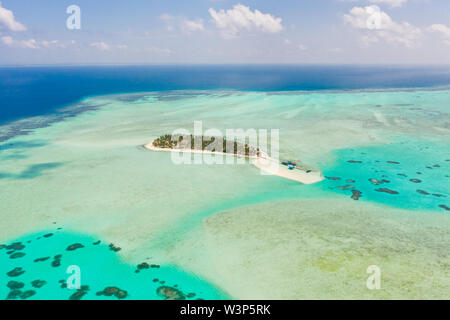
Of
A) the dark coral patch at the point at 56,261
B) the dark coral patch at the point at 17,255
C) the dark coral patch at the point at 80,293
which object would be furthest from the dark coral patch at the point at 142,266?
the dark coral patch at the point at 17,255

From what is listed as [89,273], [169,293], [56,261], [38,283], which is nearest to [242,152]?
[169,293]

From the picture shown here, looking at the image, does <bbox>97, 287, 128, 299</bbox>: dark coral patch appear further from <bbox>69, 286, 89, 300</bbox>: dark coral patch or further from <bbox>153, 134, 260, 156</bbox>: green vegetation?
<bbox>153, 134, 260, 156</bbox>: green vegetation

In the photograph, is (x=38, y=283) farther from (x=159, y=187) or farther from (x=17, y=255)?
(x=159, y=187)

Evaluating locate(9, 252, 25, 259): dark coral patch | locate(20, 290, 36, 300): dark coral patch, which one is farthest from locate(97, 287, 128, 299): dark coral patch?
locate(9, 252, 25, 259): dark coral patch

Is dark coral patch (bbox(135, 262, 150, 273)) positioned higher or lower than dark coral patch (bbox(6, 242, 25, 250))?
lower

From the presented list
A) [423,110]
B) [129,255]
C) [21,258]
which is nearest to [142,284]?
[129,255]

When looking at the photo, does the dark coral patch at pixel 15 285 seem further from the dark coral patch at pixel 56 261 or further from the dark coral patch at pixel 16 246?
the dark coral patch at pixel 16 246

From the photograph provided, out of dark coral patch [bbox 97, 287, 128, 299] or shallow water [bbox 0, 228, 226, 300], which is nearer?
dark coral patch [bbox 97, 287, 128, 299]

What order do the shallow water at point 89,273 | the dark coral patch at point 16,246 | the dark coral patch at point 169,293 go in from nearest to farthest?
1. the dark coral patch at point 169,293
2. the shallow water at point 89,273
3. the dark coral patch at point 16,246
